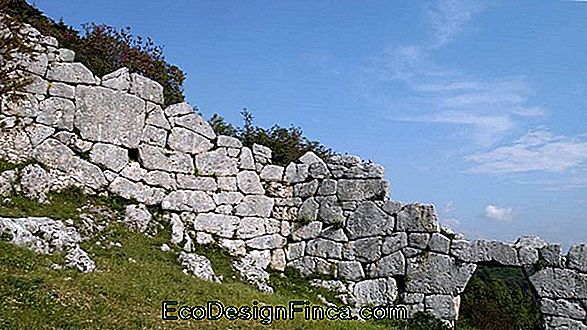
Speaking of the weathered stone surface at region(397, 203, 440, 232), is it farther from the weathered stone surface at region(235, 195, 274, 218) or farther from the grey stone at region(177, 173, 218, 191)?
the grey stone at region(177, 173, 218, 191)

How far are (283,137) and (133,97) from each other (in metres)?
4.91

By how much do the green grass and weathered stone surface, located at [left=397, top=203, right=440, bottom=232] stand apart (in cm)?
480

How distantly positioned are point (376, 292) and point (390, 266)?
734mm

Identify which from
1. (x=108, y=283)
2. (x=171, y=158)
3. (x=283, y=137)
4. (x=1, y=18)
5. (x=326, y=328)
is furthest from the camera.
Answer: (x=283, y=137)

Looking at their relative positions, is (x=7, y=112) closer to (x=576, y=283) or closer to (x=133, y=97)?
(x=133, y=97)

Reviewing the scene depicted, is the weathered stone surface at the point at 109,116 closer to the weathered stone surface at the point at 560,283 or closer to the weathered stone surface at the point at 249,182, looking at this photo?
the weathered stone surface at the point at 249,182

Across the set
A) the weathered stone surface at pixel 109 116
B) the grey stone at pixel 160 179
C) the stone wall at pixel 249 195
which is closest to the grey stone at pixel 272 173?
the stone wall at pixel 249 195

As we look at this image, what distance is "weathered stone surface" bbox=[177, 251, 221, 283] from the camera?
11836mm

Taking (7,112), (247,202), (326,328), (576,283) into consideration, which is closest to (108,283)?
(326,328)

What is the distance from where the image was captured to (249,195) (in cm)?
1538

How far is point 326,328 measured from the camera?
9.46 meters

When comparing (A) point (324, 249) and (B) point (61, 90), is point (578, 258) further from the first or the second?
(B) point (61, 90)

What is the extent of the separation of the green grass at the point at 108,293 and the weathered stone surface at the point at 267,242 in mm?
3465

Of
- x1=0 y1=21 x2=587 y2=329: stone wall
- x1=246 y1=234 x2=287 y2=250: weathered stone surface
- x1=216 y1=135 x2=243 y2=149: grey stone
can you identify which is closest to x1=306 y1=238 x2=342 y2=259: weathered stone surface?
x1=0 y1=21 x2=587 y2=329: stone wall
